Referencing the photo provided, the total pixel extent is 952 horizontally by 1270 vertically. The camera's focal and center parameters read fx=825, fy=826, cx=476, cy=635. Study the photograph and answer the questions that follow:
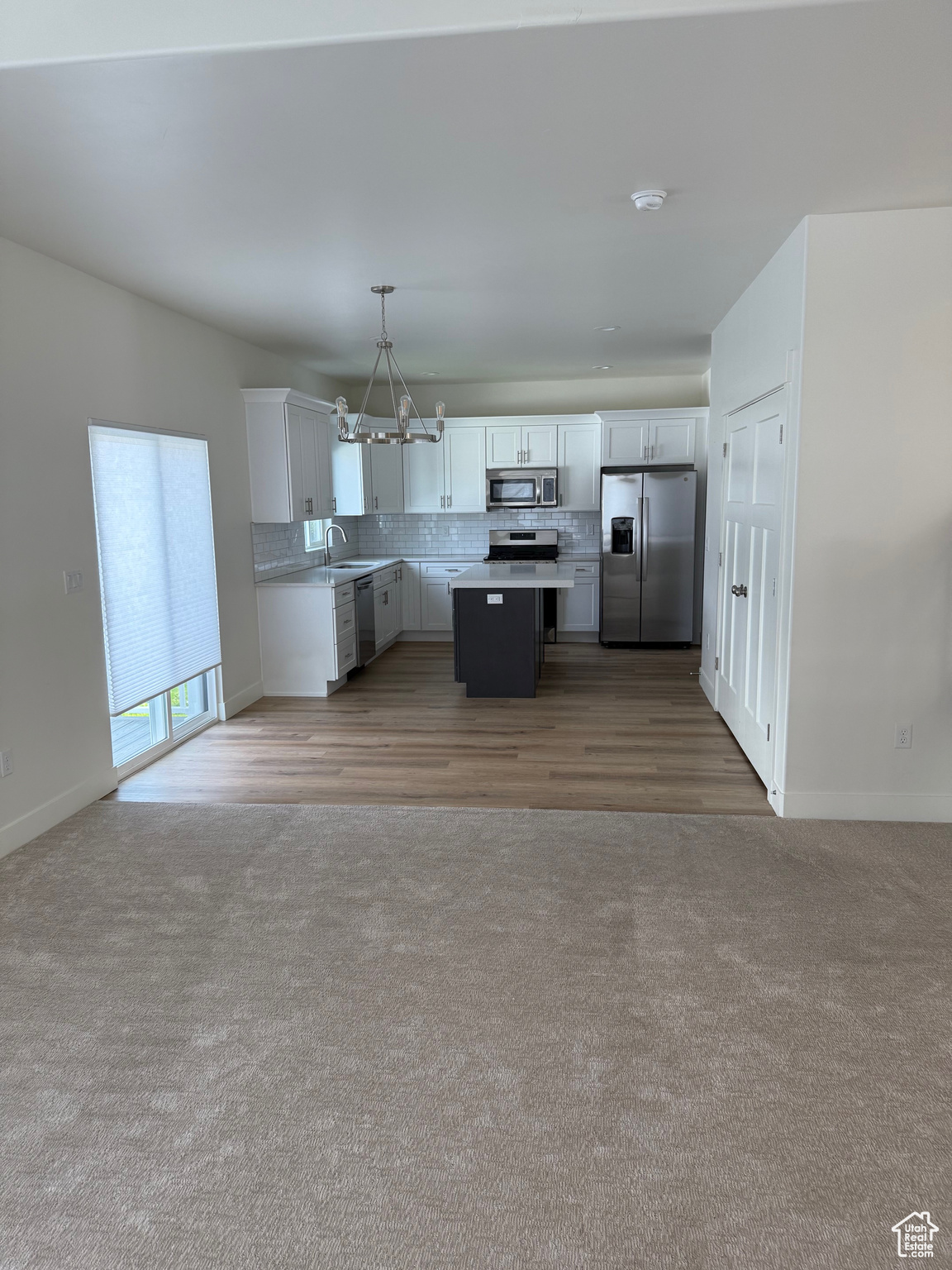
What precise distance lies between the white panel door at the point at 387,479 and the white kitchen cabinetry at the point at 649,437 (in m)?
2.14

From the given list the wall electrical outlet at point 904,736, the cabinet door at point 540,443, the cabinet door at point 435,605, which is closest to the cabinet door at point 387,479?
the cabinet door at point 435,605

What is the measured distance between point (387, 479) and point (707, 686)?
418cm

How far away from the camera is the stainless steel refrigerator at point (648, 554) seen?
7918 millimetres

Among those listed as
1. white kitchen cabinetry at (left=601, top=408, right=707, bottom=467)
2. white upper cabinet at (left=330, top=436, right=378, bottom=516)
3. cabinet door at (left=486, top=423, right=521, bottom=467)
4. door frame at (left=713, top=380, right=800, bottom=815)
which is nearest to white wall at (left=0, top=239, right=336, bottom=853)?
white upper cabinet at (left=330, top=436, right=378, bottom=516)

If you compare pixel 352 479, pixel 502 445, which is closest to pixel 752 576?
pixel 502 445

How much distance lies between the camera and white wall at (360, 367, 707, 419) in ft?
28.5

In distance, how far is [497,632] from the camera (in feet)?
20.6

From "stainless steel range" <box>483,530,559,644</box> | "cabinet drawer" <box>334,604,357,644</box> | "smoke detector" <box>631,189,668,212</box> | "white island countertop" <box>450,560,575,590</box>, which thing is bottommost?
"cabinet drawer" <box>334,604,357,644</box>

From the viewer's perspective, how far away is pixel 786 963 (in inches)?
107

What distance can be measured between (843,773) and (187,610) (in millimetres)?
3939

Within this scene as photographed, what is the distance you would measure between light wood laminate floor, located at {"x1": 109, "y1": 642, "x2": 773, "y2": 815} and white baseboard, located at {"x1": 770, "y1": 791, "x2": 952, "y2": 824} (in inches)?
5.7

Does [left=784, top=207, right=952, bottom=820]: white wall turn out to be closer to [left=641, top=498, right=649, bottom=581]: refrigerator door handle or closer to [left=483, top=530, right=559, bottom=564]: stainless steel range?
[left=641, top=498, right=649, bottom=581]: refrigerator door handle

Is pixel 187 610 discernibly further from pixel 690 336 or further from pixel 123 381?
pixel 690 336

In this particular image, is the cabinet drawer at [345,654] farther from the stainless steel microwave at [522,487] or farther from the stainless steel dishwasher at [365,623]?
the stainless steel microwave at [522,487]
